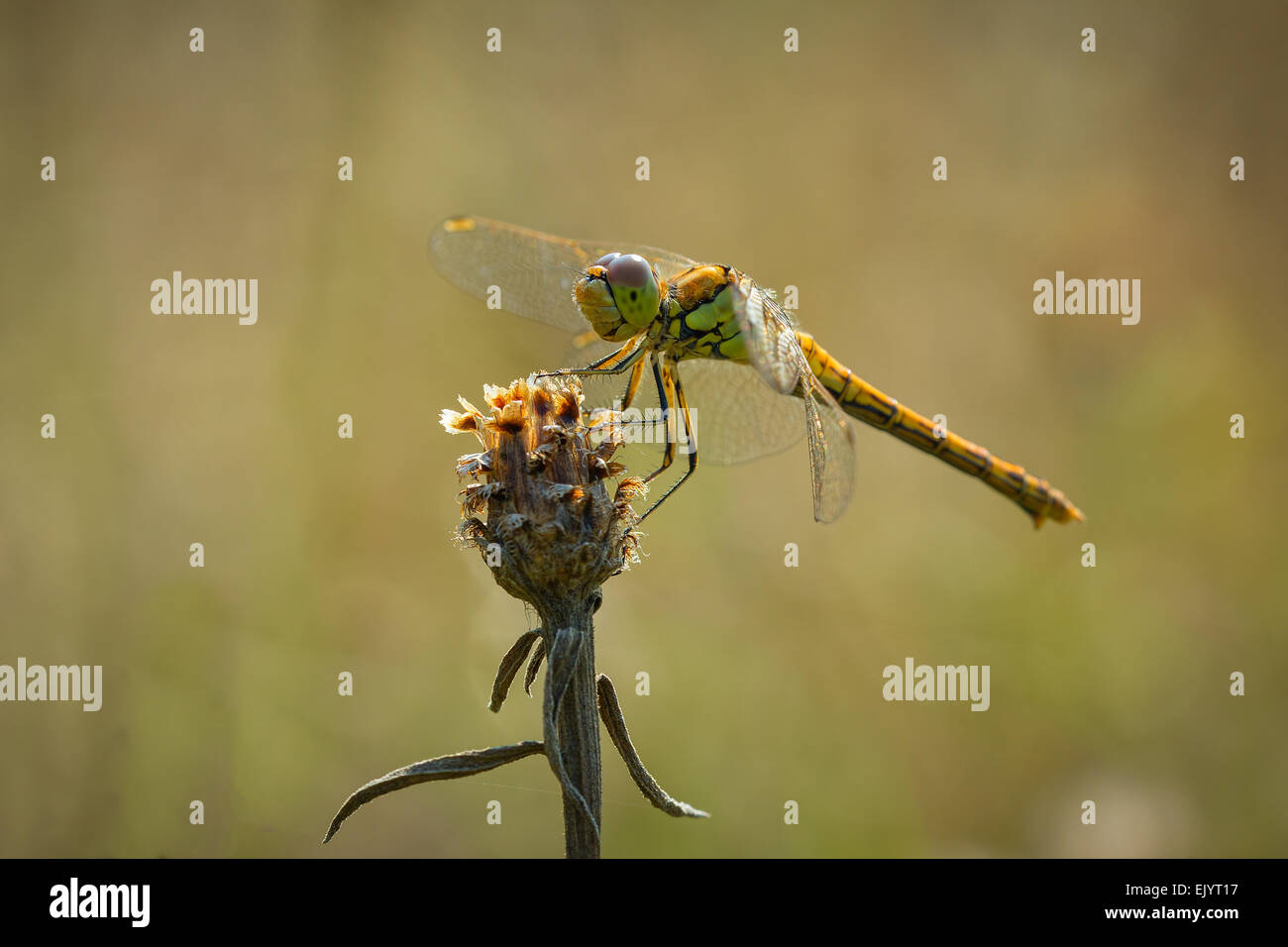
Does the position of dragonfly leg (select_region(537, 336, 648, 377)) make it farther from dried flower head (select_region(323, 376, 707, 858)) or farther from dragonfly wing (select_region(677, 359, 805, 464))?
dried flower head (select_region(323, 376, 707, 858))

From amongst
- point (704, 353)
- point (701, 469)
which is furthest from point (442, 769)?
point (701, 469)

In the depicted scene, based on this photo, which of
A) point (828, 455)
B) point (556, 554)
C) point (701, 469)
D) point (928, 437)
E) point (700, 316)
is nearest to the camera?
point (556, 554)

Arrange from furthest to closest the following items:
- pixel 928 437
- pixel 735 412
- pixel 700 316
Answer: pixel 928 437 < pixel 735 412 < pixel 700 316

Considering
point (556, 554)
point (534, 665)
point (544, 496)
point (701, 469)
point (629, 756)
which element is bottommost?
point (629, 756)

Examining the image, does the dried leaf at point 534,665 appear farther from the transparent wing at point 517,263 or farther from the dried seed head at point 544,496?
the transparent wing at point 517,263

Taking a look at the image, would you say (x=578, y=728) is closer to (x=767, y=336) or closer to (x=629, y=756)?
(x=629, y=756)

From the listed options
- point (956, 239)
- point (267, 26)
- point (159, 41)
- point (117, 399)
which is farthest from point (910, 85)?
point (117, 399)

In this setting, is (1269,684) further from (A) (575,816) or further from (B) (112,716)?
(B) (112,716)
